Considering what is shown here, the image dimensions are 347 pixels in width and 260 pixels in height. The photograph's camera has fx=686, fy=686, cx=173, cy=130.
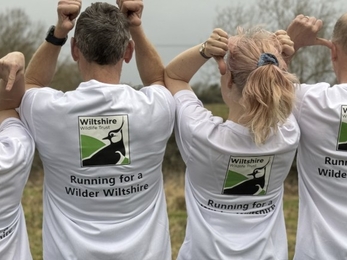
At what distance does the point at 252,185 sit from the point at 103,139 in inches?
32.3

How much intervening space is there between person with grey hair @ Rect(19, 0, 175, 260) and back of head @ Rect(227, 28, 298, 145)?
0.44 m

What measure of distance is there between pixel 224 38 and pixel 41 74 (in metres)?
1.03

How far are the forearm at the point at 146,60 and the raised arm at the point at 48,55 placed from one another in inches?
15.7

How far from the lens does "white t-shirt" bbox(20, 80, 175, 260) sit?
3.42 metres

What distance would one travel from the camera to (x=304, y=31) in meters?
4.00

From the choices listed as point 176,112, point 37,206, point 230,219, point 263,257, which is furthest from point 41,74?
point 37,206

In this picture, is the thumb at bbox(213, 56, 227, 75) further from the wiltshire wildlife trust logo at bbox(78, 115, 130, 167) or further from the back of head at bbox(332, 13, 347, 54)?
the back of head at bbox(332, 13, 347, 54)

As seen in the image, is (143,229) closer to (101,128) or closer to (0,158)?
(101,128)

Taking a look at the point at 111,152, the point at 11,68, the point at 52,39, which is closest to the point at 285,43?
the point at 111,152

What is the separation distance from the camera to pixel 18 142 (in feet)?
11.0

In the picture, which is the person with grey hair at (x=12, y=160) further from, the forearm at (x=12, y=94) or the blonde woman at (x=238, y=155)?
the blonde woman at (x=238, y=155)

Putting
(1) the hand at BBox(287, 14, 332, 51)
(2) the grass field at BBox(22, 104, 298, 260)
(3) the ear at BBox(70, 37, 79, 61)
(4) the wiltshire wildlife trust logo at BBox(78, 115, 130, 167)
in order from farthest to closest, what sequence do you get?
(2) the grass field at BBox(22, 104, 298, 260), (1) the hand at BBox(287, 14, 332, 51), (3) the ear at BBox(70, 37, 79, 61), (4) the wiltshire wildlife trust logo at BBox(78, 115, 130, 167)

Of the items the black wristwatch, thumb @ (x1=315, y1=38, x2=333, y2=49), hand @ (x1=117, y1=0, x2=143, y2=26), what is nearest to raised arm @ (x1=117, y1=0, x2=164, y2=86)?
hand @ (x1=117, y1=0, x2=143, y2=26)

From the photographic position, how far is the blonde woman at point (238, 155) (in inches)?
134
